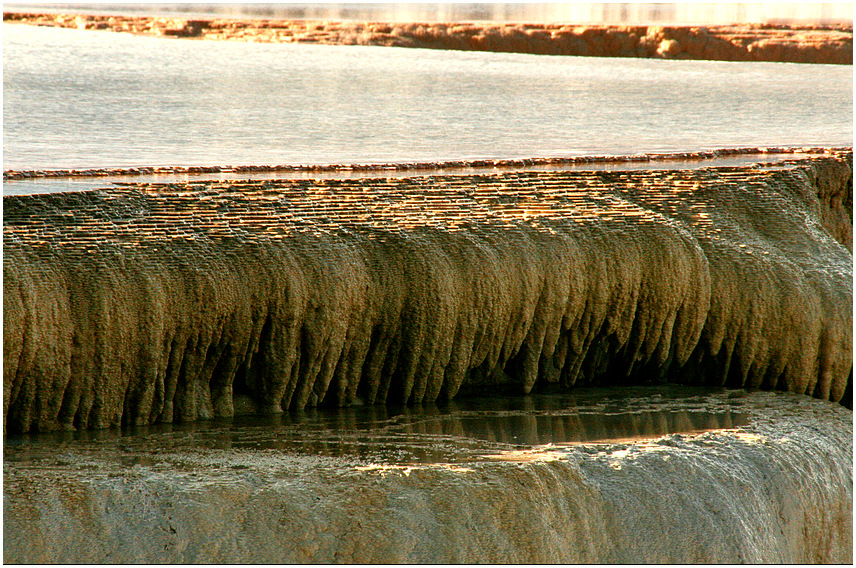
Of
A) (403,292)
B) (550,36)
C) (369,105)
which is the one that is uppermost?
(550,36)

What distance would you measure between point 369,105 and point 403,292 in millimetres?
4331

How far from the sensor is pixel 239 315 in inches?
145

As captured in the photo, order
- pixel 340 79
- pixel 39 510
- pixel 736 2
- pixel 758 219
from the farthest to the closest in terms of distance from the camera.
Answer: pixel 736 2
pixel 340 79
pixel 758 219
pixel 39 510

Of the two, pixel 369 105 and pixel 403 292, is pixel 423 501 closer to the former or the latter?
pixel 403 292

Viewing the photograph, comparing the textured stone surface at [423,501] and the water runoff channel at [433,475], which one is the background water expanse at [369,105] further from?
the textured stone surface at [423,501]

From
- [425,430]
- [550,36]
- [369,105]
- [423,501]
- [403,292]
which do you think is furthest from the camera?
[550,36]

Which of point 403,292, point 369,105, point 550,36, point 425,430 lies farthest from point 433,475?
point 550,36

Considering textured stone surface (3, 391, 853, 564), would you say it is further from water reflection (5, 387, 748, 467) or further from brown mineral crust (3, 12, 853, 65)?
brown mineral crust (3, 12, 853, 65)

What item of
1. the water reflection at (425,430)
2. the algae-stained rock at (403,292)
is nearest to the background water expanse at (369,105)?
the algae-stained rock at (403,292)

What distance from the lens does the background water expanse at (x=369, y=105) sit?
241 inches

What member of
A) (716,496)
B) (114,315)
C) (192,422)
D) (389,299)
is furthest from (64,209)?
(716,496)

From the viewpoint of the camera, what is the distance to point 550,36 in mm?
13648

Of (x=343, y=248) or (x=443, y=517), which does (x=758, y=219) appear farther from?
(x=443, y=517)

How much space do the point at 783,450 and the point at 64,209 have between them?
2679 millimetres
